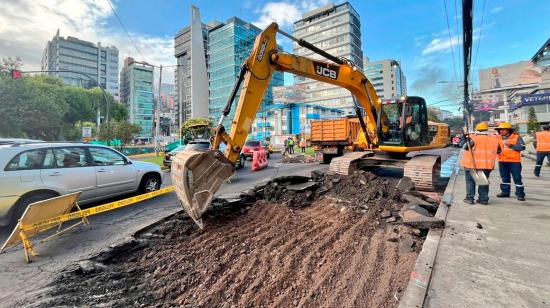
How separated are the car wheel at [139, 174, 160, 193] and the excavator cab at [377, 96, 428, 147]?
734 centimetres

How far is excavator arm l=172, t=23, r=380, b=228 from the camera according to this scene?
4227 mm

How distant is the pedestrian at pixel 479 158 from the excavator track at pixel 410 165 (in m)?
1.03

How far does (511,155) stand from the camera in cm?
597

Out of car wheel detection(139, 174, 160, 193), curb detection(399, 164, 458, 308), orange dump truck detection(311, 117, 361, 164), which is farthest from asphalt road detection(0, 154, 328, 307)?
orange dump truck detection(311, 117, 361, 164)

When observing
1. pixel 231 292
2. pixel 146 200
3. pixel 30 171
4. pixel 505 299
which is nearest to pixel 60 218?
pixel 30 171

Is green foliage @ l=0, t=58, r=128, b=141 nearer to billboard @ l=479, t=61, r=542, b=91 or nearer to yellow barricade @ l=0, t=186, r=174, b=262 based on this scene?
yellow barricade @ l=0, t=186, r=174, b=262

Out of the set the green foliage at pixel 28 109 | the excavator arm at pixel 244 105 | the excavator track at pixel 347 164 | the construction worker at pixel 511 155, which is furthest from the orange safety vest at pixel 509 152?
the green foliage at pixel 28 109

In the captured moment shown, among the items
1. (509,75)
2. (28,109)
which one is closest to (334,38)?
(509,75)

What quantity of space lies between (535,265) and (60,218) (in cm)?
684

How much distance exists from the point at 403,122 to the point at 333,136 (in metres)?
7.18

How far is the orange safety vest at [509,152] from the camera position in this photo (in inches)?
232

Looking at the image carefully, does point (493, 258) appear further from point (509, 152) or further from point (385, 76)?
point (385, 76)

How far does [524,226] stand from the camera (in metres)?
4.39

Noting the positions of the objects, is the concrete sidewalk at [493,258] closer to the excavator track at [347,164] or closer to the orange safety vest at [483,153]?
the orange safety vest at [483,153]
